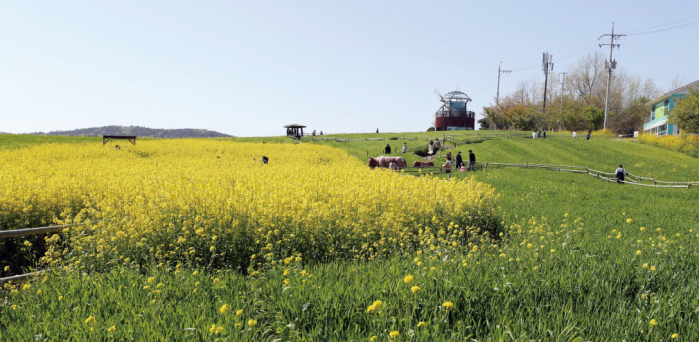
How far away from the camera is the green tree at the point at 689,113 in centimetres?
3716

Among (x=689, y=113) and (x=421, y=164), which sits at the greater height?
(x=689, y=113)

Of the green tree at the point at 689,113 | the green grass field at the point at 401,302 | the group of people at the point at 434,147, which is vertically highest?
the green tree at the point at 689,113

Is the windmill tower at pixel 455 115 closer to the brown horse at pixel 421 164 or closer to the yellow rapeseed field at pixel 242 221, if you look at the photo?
the brown horse at pixel 421 164

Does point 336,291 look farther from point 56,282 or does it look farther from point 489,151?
point 489,151

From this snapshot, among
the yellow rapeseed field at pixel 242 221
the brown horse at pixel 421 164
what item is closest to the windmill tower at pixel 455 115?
the brown horse at pixel 421 164

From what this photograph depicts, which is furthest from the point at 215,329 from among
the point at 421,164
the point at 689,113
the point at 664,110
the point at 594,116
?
the point at 594,116

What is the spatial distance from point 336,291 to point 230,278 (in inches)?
68.6

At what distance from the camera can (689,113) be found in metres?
37.6

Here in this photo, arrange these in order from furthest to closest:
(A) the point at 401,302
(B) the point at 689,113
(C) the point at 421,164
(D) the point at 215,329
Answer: (B) the point at 689,113 < (C) the point at 421,164 < (A) the point at 401,302 < (D) the point at 215,329

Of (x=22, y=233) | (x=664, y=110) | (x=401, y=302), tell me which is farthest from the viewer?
(x=664, y=110)

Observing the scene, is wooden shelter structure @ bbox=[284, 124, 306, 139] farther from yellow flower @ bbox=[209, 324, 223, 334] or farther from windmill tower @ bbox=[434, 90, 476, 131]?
yellow flower @ bbox=[209, 324, 223, 334]

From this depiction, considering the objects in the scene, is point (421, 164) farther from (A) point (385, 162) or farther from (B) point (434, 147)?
(B) point (434, 147)

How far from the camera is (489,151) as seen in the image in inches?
1479

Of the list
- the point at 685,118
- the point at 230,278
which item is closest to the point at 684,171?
the point at 685,118
